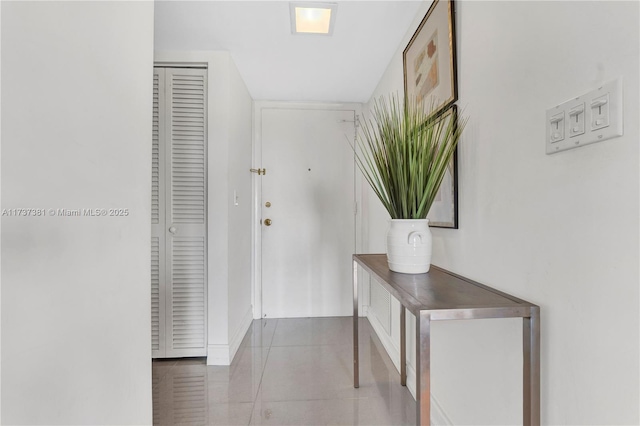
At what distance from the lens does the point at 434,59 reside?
4.28ft

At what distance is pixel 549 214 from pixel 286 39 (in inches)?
67.8

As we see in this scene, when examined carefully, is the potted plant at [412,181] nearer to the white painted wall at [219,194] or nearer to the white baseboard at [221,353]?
the white painted wall at [219,194]

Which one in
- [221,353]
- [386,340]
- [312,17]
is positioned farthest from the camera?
[386,340]

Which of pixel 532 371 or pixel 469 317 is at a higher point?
pixel 469 317

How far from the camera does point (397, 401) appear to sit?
155 cm

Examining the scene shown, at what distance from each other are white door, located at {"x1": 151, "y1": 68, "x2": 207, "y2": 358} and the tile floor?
24 centimetres

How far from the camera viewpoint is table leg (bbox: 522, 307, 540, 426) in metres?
0.73

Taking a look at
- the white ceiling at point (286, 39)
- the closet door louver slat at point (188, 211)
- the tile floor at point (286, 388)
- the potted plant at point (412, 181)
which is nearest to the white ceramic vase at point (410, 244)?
the potted plant at point (412, 181)

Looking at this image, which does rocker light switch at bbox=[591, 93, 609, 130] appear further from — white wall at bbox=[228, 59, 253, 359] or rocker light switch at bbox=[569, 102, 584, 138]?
white wall at bbox=[228, 59, 253, 359]

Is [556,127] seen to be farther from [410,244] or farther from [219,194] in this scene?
[219,194]

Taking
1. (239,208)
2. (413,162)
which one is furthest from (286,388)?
(413,162)

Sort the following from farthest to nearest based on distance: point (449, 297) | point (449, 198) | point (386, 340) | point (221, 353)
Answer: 1. point (386, 340)
2. point (221, 353)
3. point (449, 198)
4. point (449, 297)

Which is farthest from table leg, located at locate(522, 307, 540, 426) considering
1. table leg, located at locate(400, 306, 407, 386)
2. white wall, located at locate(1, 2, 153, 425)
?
white wall, located at locate(1, 2, 153, 425)

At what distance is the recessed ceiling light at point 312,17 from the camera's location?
1500 mm
